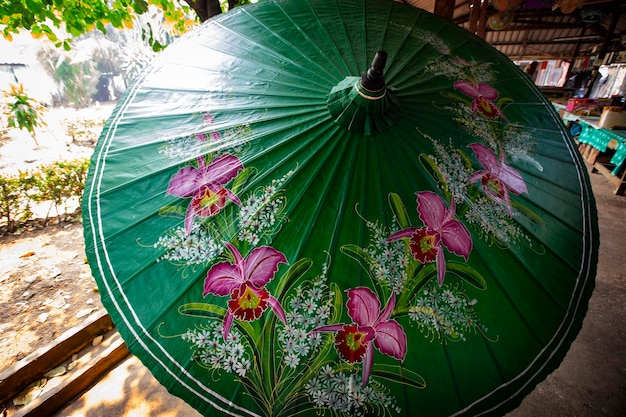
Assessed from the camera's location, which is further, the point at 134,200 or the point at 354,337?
the point at 134,200

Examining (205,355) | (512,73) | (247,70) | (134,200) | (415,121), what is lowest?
(205,355)

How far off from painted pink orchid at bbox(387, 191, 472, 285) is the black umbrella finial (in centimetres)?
45

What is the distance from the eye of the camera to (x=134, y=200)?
3.89 feet

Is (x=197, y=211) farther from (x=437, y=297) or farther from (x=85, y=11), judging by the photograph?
(x=85, y=11)

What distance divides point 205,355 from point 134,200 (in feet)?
2.19

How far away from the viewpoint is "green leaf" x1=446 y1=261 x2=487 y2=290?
43.9 inches

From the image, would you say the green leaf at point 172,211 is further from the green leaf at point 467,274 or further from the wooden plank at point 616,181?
the wooden plank at point 616,181

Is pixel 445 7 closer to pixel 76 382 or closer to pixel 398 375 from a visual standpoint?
pixel 398 375

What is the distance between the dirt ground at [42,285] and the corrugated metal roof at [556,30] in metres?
8.13

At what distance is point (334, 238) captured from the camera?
107 centimetres

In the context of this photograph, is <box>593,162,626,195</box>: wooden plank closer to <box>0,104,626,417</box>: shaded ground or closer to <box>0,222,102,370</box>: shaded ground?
<box>0,104,626,417</box>: shaded ground

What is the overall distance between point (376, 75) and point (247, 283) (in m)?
0.89

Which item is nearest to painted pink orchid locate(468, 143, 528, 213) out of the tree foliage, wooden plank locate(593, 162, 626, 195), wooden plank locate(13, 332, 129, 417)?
the tree foliage

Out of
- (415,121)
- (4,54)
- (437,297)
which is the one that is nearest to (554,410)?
(437,297)
